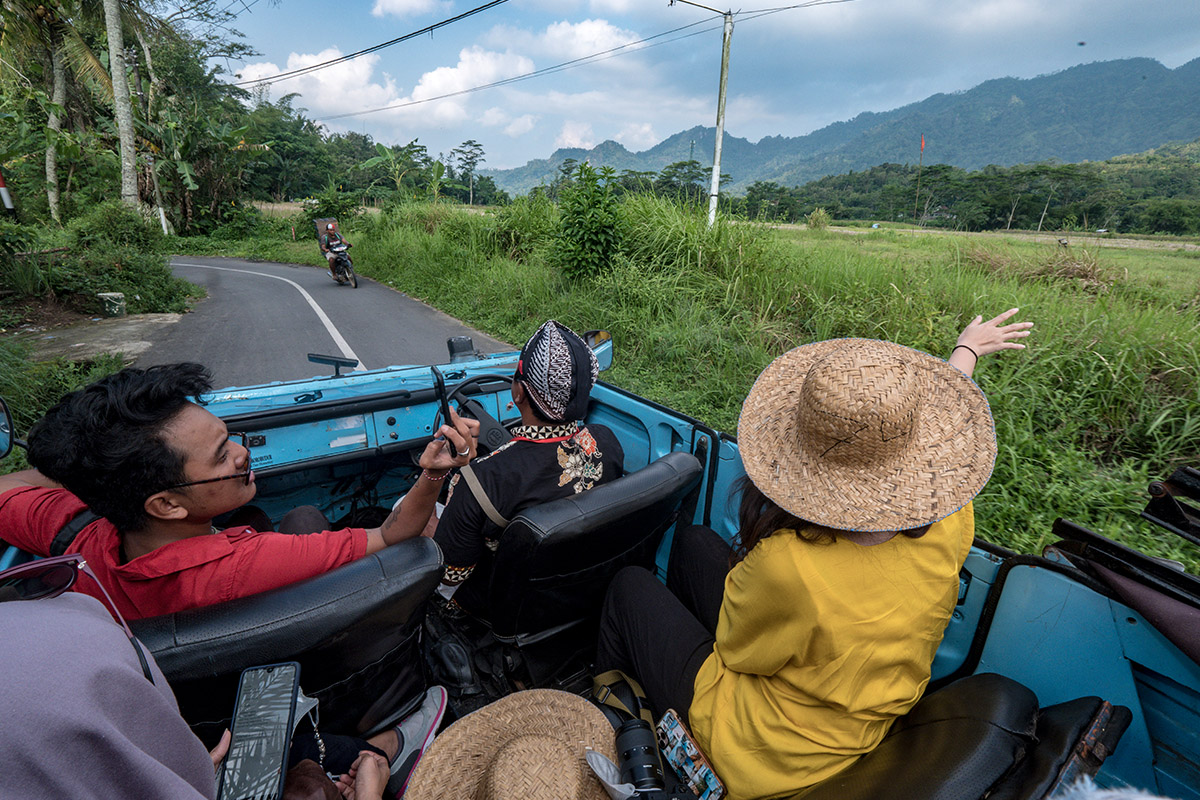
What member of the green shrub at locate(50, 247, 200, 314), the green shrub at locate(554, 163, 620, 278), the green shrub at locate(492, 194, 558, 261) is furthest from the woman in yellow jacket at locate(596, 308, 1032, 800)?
the green shrub at locate(50, 247, 200, 314)

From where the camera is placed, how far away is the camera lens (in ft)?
3.91

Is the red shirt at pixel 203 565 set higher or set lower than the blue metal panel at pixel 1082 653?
higher

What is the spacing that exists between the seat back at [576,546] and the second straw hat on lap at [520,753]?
1.08 ft

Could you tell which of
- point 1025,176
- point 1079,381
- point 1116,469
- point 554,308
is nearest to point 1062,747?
point 1116,469

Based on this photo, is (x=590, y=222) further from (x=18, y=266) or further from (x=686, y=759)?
(x=18, y=266)

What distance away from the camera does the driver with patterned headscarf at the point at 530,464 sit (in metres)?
1.73

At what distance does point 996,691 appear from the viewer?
1159 millimetres

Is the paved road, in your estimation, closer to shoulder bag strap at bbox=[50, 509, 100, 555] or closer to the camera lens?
shoulder bag strap at bbox=[50, 509, 100, 555]

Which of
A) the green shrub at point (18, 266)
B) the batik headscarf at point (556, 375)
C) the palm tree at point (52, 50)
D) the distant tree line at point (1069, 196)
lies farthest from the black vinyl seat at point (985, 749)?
the distant tree line at point (1069, 196)

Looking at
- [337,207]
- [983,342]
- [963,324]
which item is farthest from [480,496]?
[337,207]

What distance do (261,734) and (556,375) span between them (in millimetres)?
1162

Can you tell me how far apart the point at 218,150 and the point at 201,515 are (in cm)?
2664

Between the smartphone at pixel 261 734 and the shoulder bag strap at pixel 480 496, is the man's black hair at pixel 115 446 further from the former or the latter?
the shoulder bag strap at pixel 480 496

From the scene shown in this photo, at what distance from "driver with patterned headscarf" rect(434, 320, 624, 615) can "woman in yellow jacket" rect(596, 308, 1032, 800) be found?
0.68 meters
